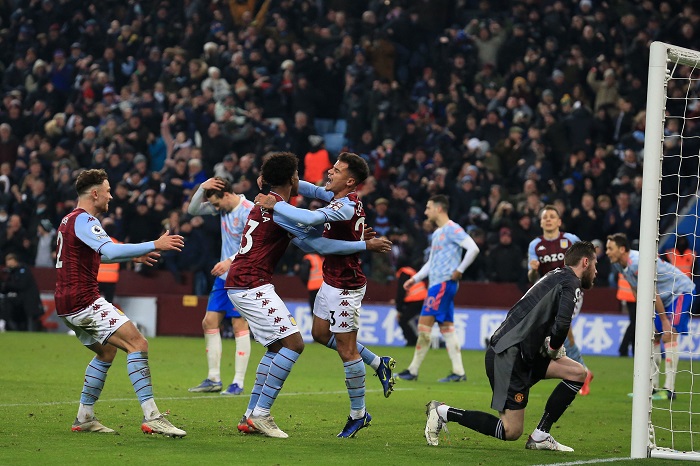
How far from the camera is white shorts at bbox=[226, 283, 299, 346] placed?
909 centimetres

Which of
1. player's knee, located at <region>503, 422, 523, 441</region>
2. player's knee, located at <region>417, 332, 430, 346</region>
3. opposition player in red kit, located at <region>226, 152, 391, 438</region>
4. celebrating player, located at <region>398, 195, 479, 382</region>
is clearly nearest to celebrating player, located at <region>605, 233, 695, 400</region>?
celebrating player, located at <region>398, 195, 479, 382</region>

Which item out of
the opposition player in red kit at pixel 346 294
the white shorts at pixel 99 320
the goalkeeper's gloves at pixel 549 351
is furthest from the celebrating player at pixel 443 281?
the white shorts at pixel 99 320

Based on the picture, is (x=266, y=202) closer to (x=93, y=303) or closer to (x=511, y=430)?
(x=93, y=303)

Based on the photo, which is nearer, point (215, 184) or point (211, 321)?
point (215, 184)

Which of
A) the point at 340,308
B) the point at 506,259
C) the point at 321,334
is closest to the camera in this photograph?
the point at 340,308

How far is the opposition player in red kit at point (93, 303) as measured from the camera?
8633mm

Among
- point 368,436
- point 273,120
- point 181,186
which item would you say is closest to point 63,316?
point 368,436

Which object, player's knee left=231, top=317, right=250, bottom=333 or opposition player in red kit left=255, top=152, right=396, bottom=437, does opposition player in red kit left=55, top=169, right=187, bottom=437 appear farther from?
player's knee left=231, top=317, right=250, bottom=333

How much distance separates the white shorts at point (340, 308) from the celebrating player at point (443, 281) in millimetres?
6086

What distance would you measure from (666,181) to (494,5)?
327 inches

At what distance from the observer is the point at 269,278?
9.33m

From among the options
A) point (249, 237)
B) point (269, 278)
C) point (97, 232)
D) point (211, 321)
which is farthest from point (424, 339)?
point (97, 232)

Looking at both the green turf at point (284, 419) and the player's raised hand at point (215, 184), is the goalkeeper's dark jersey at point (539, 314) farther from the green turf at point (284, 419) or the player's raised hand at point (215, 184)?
the player's raised hand at point (215, 184)

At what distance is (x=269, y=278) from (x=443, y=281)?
6.77 metres
